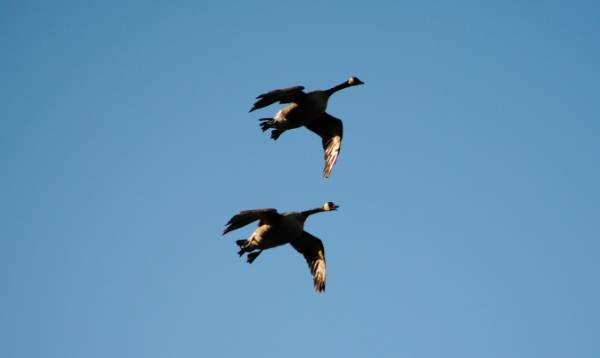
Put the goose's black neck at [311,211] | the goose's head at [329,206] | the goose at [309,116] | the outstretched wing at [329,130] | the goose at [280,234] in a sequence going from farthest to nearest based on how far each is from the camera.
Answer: the outstretched wing at [329,130] → the goose's head at [329,206] → the goose's black neck at [311,211] → the goose at [309,116] → the goose at [280,234]

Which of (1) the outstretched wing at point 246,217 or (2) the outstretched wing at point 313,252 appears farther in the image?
(2) the outstretched wing at point 313,252

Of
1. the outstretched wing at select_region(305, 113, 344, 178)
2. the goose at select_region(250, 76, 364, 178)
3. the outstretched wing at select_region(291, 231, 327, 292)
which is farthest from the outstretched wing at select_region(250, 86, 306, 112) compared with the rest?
the outstretched wing at select_region(291, 231, 327, 292)

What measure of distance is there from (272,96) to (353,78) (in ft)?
17.2

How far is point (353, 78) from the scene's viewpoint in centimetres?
2564

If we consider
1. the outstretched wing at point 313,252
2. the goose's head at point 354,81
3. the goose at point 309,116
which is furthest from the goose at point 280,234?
the goose's head at point 354,81

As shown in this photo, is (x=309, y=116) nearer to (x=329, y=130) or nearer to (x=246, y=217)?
(x=329, y=130)

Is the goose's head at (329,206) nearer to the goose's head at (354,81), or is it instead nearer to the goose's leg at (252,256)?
the goose's leg at (252,256)

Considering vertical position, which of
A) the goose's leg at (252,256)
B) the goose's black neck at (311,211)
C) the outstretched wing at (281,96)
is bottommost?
the goose's leg at (252,256)

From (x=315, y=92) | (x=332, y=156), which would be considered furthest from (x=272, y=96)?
(x=332, y=156)

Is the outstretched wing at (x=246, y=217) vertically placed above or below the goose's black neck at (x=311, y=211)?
below

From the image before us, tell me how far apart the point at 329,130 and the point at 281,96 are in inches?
158

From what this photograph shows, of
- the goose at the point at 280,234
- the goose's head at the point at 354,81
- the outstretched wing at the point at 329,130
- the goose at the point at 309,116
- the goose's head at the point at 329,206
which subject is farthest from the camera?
the goose's head at the point at 354,81

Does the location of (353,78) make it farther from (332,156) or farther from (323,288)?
(323,288)

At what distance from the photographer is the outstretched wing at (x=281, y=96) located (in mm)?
20578
